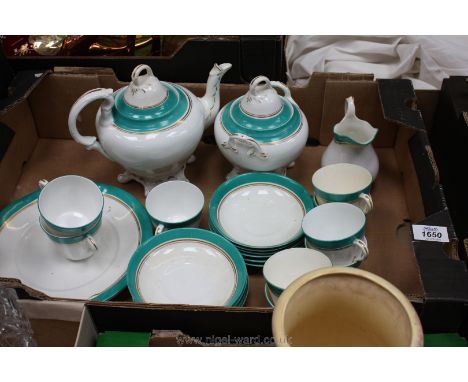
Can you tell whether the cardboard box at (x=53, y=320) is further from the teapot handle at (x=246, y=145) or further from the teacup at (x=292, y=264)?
the teapot handle at (x=246, y=145)

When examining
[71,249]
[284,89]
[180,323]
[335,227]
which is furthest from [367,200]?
[71,249]

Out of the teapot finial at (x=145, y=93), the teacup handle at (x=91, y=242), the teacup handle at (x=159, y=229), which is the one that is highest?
the teapot finial at (x=145, y=93)

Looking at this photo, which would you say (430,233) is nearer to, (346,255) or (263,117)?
(346,255)

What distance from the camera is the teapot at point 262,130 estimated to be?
1.01 meters

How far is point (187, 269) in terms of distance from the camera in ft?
3.11

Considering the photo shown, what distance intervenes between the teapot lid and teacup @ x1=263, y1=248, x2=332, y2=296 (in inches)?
12.1

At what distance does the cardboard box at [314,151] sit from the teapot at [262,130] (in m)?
0.13

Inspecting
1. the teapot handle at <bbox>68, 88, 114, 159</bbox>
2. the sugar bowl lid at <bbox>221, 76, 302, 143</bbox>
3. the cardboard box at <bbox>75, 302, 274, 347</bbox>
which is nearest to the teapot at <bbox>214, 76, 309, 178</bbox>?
the sugar bowl lid at <bbox>221, 76, 302, 143</bbox>

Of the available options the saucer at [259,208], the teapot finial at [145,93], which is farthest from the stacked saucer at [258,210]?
the teapot finial at [145,93]

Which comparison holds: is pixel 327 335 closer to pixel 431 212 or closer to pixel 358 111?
pixel 431 212

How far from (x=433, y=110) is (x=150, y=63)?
62 cm

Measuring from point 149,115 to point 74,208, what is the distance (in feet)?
0.71

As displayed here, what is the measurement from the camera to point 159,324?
79cm

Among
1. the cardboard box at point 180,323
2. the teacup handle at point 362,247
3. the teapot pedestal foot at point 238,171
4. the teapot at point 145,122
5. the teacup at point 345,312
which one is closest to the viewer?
the teacup at point 345,312
